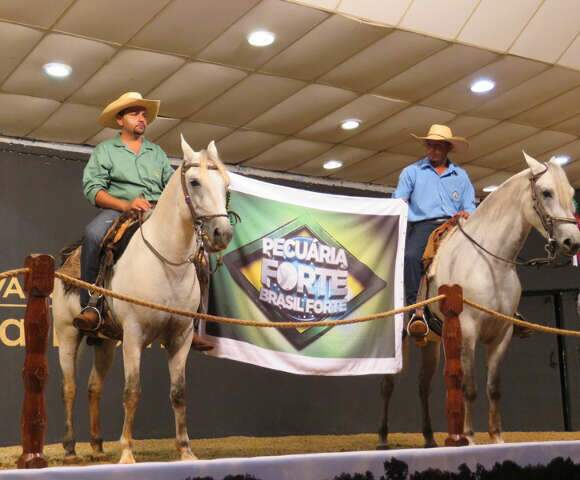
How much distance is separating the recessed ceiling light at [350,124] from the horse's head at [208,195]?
4.36 meters

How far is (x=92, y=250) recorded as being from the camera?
528cm

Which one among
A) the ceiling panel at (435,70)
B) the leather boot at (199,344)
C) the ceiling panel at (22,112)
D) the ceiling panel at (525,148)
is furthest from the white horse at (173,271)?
the ceiling panel at (525,148)

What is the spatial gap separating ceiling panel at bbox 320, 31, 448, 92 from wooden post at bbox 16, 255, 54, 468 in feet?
14.4

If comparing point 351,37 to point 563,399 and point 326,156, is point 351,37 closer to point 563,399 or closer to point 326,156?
point 326,156

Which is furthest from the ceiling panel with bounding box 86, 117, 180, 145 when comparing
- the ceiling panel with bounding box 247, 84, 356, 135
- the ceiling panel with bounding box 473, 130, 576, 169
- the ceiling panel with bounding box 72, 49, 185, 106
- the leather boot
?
the ceiling panel with bounding box 473, 130, 576, 169

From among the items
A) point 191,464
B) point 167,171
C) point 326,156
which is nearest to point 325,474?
point 191,464

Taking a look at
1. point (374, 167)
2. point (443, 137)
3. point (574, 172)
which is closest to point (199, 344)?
point (443, 137)

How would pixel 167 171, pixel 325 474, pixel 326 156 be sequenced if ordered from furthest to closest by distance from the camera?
pixel 326 156 < pixel 167 171 < pixel 325 474

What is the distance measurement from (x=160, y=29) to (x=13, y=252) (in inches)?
118

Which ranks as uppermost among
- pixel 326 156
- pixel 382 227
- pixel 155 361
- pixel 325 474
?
pixel 326 156

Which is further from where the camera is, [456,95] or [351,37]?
[456,95]

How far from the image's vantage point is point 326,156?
1015cm

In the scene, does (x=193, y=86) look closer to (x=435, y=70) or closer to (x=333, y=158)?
(x=435, y=70)

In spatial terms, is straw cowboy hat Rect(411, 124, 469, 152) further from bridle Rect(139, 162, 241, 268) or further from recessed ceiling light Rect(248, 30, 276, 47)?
bridle Rect(139, 162, 241, 268)
